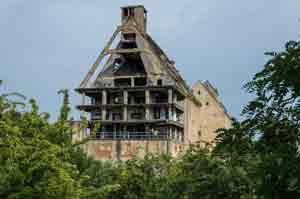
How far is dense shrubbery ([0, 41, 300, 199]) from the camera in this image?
779 cm

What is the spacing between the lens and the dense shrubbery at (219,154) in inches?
307

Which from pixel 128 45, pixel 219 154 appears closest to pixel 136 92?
pixel 128 45

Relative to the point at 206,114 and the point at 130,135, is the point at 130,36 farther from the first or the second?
the point at 206,114

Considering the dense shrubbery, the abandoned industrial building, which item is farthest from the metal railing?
the dense shrubbery

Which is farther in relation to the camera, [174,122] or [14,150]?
[174,122]

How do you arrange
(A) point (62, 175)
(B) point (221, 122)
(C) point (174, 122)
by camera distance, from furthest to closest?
(B) point (221, 122) → (C) point (174, 122) → (A) point (62, 175)

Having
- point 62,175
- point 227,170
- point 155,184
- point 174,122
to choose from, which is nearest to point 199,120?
point 174,122

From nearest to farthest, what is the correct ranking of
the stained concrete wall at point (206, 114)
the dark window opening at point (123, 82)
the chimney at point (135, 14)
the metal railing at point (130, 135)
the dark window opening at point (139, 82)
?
the metal railing at point (130, 135)
the chimney at point (135, 14)
the dark window opening at point (123, 82)
the dark window opening at point (139, 82)
the stained concrete wall at point (206, 114)

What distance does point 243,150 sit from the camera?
27.1 feet

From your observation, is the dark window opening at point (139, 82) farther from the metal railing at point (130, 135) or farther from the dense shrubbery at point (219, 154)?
the dense shrubbery at point (219, 154)

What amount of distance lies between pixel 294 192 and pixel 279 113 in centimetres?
105

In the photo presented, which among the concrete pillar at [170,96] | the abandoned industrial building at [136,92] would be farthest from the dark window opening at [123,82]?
the concrete pillar at [170,96]

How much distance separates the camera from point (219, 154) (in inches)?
351

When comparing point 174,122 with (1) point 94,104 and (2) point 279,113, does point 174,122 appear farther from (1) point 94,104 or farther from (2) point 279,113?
(2) point 279,113
